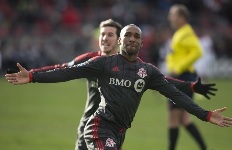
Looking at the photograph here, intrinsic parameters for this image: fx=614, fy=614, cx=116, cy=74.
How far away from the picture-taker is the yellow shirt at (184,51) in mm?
11062

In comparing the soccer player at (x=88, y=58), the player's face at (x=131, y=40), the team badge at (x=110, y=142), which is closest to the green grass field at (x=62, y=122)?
the soccer player at (x=88, y=58)

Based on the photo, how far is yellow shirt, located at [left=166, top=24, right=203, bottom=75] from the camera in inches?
436

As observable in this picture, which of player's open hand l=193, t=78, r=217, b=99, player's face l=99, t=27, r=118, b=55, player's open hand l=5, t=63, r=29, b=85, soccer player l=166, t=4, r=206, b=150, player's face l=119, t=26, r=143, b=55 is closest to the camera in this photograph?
player's open hand l=5, t=63, r=29, b=85

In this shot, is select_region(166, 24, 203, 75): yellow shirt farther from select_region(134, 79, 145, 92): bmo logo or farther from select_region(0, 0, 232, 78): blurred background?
select_region(0, 0, 232, 78): blurred background

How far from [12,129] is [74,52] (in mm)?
13324

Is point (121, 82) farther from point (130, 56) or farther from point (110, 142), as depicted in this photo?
point (110, 142)

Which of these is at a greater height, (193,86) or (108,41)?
(108,41)

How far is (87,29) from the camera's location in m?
27.4

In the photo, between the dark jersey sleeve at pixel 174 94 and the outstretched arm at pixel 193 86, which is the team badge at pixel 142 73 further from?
the outstretched arm at pixel 193 86

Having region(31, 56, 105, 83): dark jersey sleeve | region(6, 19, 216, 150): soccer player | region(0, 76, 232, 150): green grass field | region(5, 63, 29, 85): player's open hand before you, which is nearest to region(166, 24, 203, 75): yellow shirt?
region(0, 76, 232, 150): green grass field

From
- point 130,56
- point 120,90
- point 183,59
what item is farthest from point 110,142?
point 183,59

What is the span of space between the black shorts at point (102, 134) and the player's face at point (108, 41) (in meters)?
1.51

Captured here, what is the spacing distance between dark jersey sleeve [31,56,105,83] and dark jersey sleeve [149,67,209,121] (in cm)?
65

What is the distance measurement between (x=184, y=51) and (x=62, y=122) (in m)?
4.55
